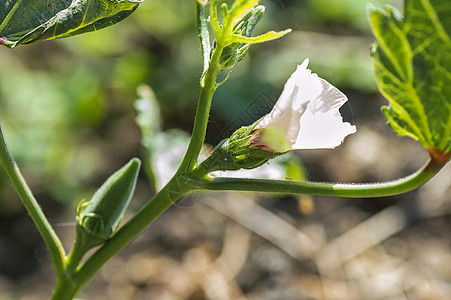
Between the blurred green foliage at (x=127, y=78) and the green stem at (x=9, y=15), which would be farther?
the blurred green foliage at (x=127, y=78)

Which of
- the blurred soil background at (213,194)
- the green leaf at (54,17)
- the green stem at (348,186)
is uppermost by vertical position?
the green leaf at (54,17)

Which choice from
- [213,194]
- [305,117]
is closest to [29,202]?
[305,117]

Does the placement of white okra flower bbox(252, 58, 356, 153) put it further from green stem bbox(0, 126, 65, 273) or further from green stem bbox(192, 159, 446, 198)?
green stem bbox(0, 126, 65, 273)

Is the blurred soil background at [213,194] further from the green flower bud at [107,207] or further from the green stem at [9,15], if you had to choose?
the green stem at [9,15]

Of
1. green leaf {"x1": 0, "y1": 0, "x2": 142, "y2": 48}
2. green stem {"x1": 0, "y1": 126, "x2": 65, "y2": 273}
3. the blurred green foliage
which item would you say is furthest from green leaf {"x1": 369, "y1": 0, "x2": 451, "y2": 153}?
the blurred green foliage

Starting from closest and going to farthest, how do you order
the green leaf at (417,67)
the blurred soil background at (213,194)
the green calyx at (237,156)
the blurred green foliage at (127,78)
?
the green leaf at (417,67)
the green calyx at (237,156)
the blurred soil background at (213,194)
the blurred green foliage at (127,78)

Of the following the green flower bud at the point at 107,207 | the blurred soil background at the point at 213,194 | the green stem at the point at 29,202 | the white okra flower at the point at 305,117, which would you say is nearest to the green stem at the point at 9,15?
the green stem at the point at 29,202

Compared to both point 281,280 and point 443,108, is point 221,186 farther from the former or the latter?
point 281,280
